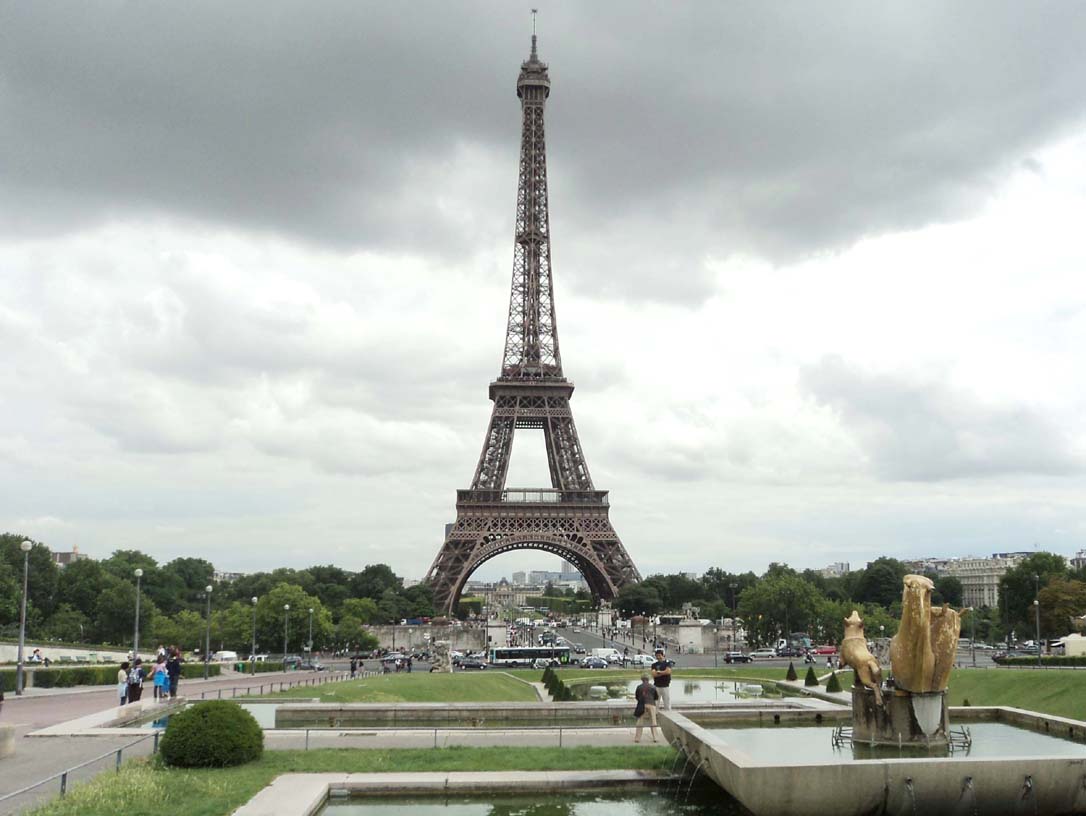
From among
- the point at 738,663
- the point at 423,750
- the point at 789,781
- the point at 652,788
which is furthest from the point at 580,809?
the point at 738,663

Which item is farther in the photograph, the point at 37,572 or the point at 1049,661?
the point at 37,572

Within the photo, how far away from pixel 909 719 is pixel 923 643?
4.60ft

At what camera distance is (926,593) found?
16.8 meters

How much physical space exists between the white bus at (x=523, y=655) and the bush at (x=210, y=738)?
2006 inches

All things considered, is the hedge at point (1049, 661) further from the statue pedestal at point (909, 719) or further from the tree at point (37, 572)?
the tree at point (37, 572)

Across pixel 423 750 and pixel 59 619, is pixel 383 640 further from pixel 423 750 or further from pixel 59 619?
pixel 423 750

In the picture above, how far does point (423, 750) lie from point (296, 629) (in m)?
64.4

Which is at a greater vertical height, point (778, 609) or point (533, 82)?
point (533, 82)

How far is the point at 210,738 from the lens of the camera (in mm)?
17078

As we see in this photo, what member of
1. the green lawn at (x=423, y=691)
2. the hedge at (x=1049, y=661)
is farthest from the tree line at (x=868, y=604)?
the green lawn at (x=423, y=691)

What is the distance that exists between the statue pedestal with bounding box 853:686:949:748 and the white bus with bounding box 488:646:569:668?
5154 centimetres

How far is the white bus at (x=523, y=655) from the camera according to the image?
223 ft

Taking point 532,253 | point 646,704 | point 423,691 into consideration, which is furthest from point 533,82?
point 646,704

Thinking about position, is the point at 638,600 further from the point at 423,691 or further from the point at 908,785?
the point at 908,785
